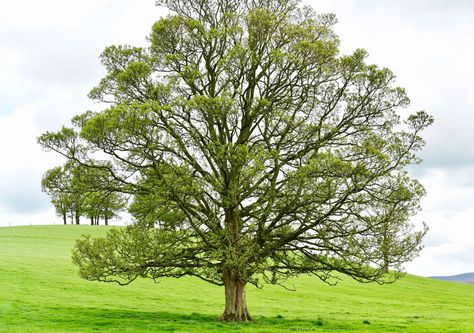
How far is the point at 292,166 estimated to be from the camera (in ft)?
89.8

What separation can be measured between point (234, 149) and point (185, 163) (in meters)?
2.99

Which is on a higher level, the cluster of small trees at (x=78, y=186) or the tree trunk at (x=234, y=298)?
the cluster of small trees at (x=78, y=186)

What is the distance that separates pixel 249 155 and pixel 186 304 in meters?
19.5

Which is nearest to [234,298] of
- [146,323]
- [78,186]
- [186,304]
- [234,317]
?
[234,317]

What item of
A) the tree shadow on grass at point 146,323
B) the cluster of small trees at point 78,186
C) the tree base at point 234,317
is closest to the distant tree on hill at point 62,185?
the cluster of small trees at point 78,186

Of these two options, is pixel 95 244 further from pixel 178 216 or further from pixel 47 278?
pixel 47 278

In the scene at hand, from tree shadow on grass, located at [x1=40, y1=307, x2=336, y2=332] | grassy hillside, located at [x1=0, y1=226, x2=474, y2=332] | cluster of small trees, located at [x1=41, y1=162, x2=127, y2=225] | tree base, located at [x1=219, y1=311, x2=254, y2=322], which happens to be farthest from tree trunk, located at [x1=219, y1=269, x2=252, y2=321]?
cluster of small trees, located at [x1=41, y1=162, x2=127, y2=225]

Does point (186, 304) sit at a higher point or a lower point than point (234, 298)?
lower

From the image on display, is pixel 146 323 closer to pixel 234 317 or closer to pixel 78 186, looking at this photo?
pixel 234 317

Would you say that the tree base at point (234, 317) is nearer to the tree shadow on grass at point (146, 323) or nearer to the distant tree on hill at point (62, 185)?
the tree shadow on grass at point (146, 323)

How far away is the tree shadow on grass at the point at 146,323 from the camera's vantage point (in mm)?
24688

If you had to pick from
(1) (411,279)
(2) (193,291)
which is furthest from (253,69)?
(1) (411,279)

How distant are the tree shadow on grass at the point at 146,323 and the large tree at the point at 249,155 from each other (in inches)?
80.9

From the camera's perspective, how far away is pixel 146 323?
1053 inches
